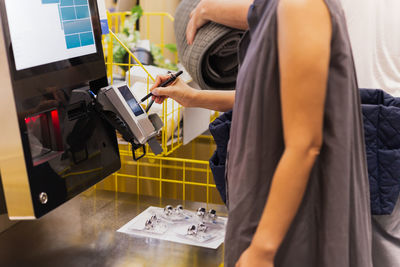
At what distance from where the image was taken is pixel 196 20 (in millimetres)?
1239

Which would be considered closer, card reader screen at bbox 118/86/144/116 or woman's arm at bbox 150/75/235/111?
card reader screen at bbox 118/86/144/116

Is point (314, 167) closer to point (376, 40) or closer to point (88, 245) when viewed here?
point (376, 40)

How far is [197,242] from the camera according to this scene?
127 cm

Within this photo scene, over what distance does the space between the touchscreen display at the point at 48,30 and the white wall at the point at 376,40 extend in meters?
0.62

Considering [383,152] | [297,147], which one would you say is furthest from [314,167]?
[383,152]

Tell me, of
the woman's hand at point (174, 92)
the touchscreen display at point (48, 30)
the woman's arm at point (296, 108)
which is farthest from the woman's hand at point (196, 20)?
the woman's arm at point (296, 108)

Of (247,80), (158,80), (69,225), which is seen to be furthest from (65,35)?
(69,225)

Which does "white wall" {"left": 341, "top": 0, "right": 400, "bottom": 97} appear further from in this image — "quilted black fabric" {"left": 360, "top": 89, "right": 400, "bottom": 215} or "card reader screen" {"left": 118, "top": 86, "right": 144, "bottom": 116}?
"card reader screen" {"left": 118, "top": 86, "right": 144, "bottom": 116}

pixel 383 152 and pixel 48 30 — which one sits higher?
pixel 48 30

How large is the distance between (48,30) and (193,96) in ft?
1.46

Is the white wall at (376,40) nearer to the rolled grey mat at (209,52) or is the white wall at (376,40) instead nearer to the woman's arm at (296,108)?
the rolled grey mat at (209,52)

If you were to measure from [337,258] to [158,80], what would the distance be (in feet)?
2.28

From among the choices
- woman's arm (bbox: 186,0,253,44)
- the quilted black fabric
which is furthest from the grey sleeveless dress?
woman's arm (bbox: 186,0,253,44)

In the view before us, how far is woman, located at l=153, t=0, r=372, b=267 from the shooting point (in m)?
0.74
